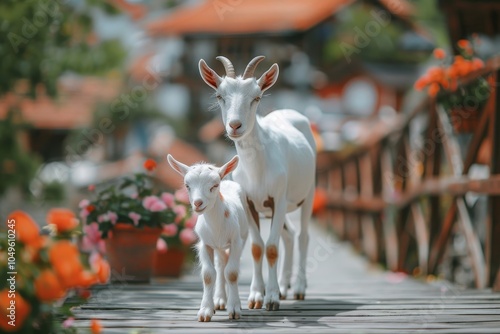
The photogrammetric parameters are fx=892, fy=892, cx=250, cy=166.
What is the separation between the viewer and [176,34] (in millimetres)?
39062

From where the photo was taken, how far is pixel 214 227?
17.5 ft

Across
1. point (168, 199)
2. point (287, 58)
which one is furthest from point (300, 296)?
point (287, 58)

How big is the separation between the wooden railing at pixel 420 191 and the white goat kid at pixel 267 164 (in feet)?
5.30

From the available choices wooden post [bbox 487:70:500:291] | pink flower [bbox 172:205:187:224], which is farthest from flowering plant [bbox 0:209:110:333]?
wooden post [bbox 487:70:500:291]

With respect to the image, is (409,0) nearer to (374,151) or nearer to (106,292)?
(374,151)

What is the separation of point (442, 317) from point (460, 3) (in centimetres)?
708

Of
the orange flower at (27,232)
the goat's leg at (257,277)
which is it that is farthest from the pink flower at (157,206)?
the orange flower at (27,232)

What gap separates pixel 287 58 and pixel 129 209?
3017 centimetres

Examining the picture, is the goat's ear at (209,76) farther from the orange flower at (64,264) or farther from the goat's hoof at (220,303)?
the orange flower at (64,264)

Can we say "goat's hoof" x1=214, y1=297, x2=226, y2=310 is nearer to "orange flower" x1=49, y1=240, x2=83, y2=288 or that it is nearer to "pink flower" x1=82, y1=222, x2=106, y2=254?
"pink flower" x1=82, y1=222, x2=106, y2=254

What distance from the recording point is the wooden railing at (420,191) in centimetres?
742

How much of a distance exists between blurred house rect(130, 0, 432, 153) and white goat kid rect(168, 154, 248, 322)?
2708cm

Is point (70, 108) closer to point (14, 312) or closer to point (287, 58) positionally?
point (287, 58)

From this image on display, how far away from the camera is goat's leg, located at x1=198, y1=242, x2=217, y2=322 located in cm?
521
